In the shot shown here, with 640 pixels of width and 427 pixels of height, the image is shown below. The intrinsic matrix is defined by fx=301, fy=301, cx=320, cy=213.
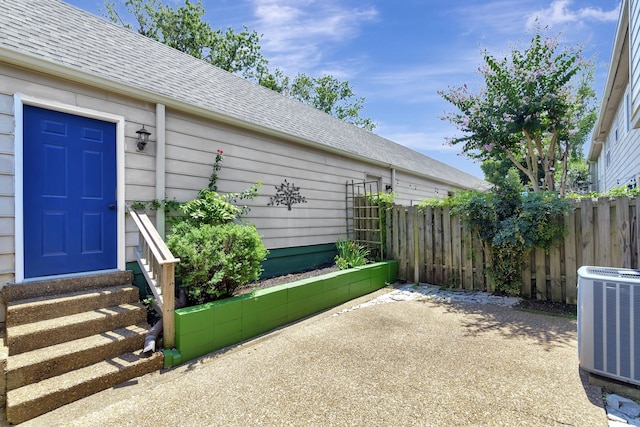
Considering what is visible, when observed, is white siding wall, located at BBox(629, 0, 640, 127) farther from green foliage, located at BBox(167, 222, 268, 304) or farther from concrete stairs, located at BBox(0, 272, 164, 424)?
concrete stairs, located at BBox(0, 272, 164, 424)

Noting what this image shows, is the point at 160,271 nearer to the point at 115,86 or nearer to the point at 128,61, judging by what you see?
the point at 115,86

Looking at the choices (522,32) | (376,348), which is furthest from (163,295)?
(522,32)

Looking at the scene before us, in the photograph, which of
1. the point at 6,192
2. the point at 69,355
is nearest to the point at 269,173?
the point at 6,192

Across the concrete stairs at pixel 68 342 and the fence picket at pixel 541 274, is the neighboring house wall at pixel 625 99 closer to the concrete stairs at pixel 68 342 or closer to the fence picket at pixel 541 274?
the fence picket at pixel 541 274

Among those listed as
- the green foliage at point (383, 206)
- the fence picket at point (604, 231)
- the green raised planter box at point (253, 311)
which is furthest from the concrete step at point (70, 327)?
the fence picket at point (604, 231)

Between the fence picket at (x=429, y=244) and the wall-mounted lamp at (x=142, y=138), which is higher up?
the wall-mounted lamp at (x=142, y=138)

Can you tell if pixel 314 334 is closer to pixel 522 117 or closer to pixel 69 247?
pixel 69 247

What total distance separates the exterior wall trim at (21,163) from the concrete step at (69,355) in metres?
1.00

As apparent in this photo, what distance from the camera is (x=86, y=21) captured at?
188 inches

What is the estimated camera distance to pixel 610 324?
2395mm

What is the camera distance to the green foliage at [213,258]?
11.7 feet

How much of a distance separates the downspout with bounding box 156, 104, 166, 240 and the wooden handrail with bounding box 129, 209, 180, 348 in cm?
29

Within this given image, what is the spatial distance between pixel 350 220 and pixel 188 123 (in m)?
4.48

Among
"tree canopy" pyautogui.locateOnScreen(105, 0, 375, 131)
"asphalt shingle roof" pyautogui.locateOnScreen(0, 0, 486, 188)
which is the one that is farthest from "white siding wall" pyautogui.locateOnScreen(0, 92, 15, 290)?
"tree canopy" pyautogui.locateOnScreen(105, 0, 375, 131)
